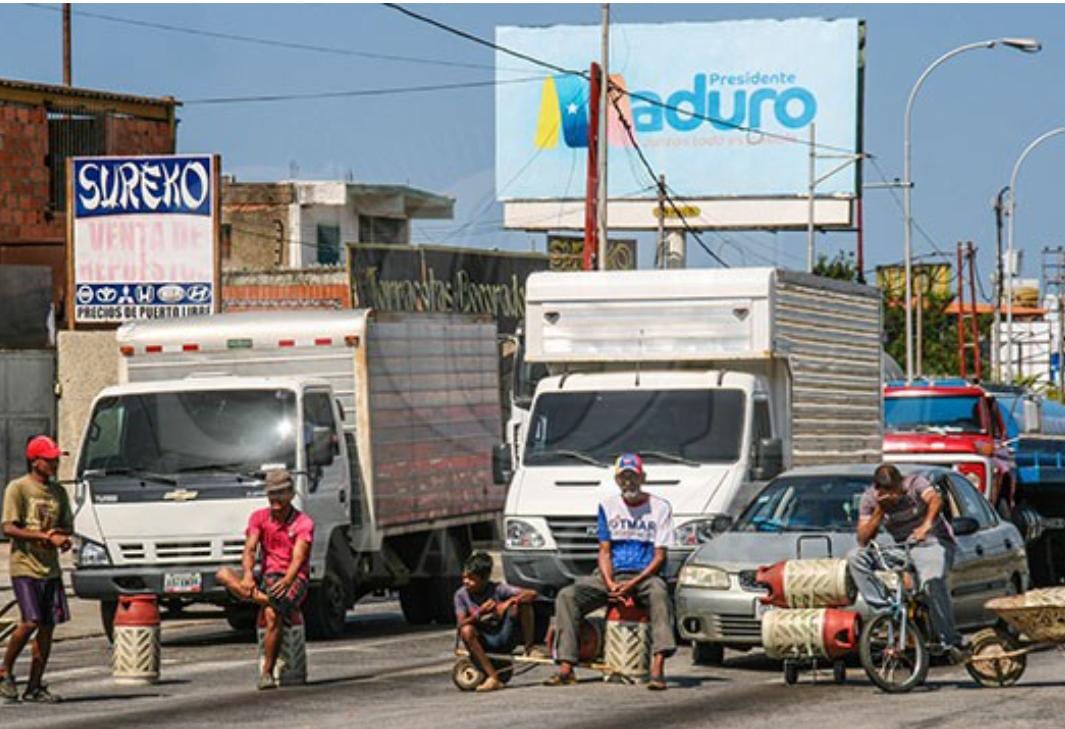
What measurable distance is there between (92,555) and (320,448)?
7.33 ft

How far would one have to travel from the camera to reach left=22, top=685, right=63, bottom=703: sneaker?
18453mm

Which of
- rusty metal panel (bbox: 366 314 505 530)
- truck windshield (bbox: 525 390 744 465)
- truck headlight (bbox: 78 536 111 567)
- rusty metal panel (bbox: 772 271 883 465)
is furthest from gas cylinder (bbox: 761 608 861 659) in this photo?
truck headlight (bbox: 78 536 111 567)

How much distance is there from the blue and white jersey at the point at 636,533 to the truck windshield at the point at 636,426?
398 cm

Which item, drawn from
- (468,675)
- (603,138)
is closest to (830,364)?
(468,675)

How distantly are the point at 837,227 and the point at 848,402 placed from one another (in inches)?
1901

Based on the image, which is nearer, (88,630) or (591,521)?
(591,521)

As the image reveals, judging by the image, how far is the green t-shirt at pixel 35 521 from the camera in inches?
727

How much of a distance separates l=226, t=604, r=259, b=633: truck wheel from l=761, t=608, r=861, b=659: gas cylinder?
24.9 feet

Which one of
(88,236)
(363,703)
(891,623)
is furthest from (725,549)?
(88,236)

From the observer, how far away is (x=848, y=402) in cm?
2792

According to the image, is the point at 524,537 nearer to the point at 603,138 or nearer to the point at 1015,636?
the point at 1015,636

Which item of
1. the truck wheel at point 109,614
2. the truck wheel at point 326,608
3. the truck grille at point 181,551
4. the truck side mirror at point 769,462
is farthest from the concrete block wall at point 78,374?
the truck side mirror at point 769,462

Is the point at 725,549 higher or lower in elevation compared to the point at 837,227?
lower

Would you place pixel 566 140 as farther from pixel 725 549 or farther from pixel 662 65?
pixel 725 549
